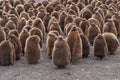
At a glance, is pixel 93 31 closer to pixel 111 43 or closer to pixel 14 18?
pixel 111 43

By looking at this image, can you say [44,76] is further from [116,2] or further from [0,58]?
[116,2]

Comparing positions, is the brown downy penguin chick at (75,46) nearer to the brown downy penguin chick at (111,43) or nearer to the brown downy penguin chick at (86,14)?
the brown downy penguin chick at (111,43)

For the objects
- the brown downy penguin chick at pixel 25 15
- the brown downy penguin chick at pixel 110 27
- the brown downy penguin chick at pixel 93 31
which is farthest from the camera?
the brown downy penguin chick at pixel 25 15

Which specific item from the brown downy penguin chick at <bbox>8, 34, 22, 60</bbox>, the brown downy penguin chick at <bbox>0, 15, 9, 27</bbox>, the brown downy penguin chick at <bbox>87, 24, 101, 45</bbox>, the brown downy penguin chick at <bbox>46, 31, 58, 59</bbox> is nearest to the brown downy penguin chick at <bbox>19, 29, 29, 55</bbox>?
the brown downy penguin chick at <bbox>8, 34, 22, 60</bbox>

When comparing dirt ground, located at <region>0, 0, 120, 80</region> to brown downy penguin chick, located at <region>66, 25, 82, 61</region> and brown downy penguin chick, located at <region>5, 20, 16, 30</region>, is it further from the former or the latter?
brown downy penguin chick, located at <region>5, 20, 16, 30</region>

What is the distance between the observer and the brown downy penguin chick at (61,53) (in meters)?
7.96

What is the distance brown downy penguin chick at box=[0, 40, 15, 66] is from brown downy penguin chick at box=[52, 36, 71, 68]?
954 millimetres

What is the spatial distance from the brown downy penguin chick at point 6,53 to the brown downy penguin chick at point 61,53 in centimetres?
95

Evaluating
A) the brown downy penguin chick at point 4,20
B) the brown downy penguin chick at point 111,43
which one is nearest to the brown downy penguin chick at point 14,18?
the brown downy penguin chick at point 4,20

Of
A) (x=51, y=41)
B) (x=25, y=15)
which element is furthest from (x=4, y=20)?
(x=51, y=41)

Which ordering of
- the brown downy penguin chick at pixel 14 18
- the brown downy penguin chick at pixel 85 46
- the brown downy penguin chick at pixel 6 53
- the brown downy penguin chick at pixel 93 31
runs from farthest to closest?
the brown downy penguin chick at pixel 14 18 < the brown downy penguin chick at pixel 93 31 < the brown downy penguin chick at pixel 85 46 < the brown downy penguin chick at pixel 6 53

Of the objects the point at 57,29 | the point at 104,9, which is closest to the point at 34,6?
the point at 104,9

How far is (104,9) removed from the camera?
11.8 m

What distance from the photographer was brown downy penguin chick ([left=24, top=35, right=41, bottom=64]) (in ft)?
27.5
